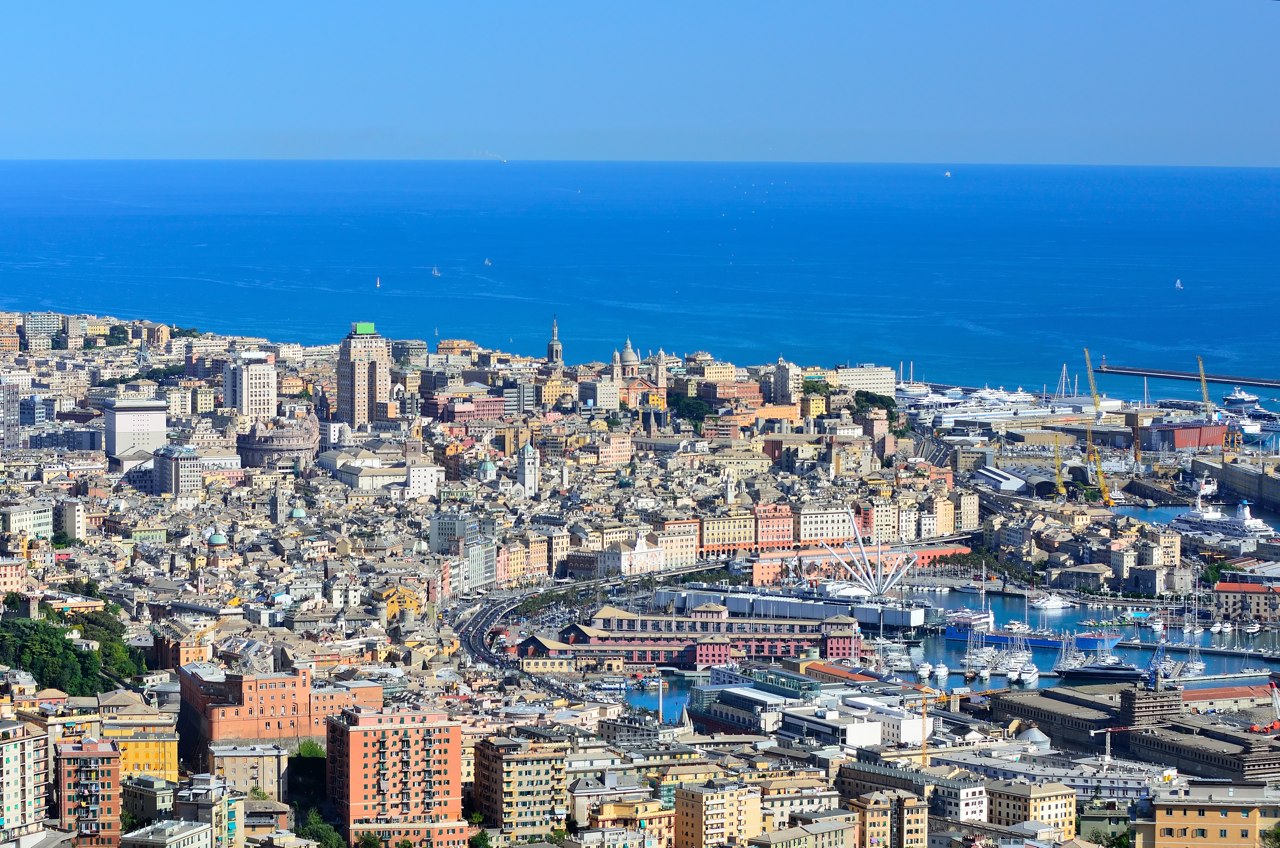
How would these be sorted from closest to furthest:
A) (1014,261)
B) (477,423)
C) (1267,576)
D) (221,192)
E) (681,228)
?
(1267,576) < (477,423) < (1014,261) < (681,228) < (221,192)

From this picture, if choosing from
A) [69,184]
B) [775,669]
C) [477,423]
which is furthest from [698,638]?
[69,184]

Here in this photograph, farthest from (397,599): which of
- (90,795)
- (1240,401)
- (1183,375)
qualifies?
(1183,375)

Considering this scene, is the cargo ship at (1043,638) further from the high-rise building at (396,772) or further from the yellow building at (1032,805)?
the high-rise building at (396,772)

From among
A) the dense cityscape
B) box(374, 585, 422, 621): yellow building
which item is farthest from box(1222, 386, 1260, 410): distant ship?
box(374, 585, 422, 621): yellow building

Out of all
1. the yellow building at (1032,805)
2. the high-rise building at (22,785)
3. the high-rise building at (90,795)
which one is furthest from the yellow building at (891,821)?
the high-rise building at (22,785)

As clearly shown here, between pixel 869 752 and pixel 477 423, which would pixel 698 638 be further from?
pixel 477 423

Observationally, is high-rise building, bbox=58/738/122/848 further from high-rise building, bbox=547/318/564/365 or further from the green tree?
high-rise building, bbox=547/318/564/365
